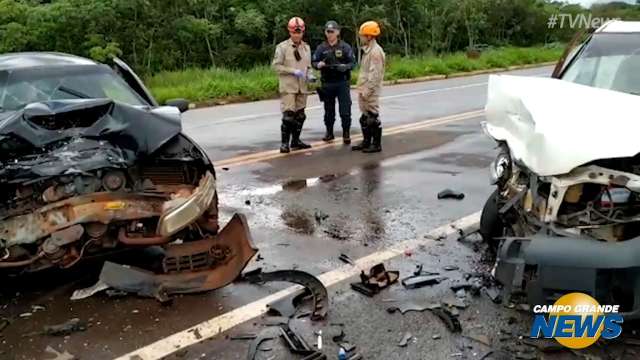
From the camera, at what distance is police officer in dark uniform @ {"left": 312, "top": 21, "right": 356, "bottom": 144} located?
10.0 meters

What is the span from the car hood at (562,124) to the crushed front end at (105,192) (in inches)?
77.3

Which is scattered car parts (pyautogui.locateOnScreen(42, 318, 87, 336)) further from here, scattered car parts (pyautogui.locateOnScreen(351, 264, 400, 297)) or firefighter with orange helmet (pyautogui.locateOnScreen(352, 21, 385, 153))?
firefighter with orange helmet (pyautogui.locateOnScreen(352, 21, 385, 153))

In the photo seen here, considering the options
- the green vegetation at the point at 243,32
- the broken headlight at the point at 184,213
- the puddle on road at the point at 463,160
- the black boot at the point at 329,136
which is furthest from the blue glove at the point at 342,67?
the broken headlight at the point at 184,213

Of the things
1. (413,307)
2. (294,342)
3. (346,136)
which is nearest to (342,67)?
(346,136)

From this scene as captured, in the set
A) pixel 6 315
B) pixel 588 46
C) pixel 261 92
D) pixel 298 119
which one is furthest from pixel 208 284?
pixel 261 92

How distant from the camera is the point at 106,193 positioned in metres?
4.29

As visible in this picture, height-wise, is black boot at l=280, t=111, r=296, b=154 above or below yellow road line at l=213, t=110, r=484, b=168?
above

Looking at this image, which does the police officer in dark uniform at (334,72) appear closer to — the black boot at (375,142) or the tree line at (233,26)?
the black boot at (375,142)

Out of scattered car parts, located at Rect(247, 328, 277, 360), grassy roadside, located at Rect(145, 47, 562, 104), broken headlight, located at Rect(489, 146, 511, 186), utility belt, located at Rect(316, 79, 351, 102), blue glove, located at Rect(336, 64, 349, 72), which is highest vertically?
blue glove, located at Rect(336, 64, 349, 72)

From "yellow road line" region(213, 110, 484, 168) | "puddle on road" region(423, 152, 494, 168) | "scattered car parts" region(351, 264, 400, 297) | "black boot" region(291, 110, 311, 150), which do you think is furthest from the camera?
"black boot" region(291, 110, 311, 150)

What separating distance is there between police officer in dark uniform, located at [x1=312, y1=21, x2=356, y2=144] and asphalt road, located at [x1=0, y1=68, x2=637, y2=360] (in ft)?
1.69

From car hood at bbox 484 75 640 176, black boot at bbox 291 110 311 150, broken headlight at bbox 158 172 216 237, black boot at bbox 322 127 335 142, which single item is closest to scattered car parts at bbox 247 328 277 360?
broken headlight at bbox 158 172 216 237

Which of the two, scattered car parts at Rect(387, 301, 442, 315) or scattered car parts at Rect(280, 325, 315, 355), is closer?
scattered car parts at Rect(280, 325, 315, 355)

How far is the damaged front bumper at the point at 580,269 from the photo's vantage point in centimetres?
328
